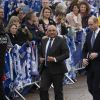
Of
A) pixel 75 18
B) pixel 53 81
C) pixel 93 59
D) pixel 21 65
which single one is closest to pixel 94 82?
pixel 93 59

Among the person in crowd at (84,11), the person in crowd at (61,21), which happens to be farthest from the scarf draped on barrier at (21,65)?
the person in crowd at (84,11)

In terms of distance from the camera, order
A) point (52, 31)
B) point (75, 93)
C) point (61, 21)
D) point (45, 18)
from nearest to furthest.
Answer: point (52, 31) → point (75, 93) → point (45, 18) → point (61, 21)

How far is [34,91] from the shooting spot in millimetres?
11805

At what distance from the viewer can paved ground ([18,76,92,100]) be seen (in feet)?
36.8

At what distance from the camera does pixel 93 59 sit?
9461 mm

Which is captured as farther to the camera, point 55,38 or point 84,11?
point 84,11

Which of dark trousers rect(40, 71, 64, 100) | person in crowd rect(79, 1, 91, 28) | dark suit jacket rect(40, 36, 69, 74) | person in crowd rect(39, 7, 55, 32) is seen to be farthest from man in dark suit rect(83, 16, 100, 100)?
person in crowd rect(79, 1, 91, 28)

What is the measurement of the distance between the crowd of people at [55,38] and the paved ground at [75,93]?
52 cm

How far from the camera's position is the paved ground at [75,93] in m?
11.2

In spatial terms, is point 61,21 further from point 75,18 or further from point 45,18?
point 75,18

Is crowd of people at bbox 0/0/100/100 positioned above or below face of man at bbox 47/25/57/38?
below

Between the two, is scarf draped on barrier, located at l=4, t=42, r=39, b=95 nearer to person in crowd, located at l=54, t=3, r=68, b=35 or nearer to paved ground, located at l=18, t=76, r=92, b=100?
paved ground, located at l=18, t=76, r=92, b=100

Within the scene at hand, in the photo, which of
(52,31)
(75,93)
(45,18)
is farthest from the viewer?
(45,18)

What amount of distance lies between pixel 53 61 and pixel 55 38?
509mm
